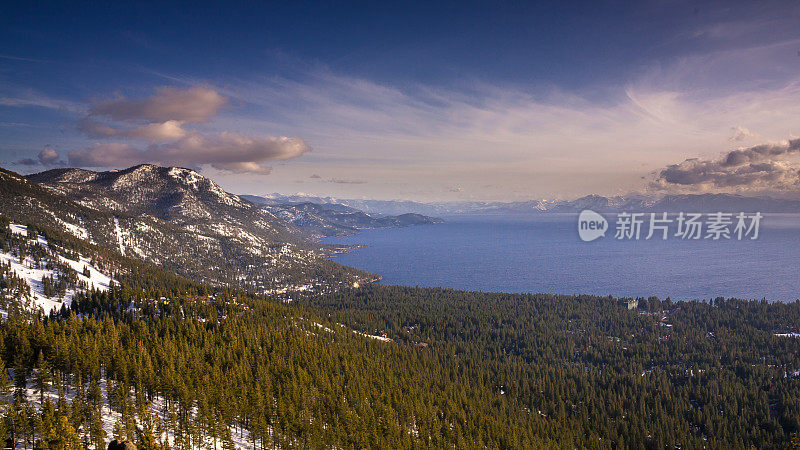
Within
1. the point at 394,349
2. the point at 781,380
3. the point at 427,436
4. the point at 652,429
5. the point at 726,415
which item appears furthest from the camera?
the point at 394,349

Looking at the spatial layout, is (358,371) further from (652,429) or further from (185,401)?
(652,429)

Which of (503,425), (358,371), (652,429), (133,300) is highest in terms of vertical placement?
(133,300)

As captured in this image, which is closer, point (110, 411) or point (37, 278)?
point (110, 411)

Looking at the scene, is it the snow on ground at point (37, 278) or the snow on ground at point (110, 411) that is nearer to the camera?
the snow on ground at point (110, 411)

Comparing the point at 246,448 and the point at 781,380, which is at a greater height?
the point at 246,448

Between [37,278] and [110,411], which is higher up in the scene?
[37,278]

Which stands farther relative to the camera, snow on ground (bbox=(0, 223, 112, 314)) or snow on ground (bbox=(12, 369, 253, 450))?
snow on ground (bbox=(0, 223, 112, 314))

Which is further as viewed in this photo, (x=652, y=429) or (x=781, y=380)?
(x=781, y=380)

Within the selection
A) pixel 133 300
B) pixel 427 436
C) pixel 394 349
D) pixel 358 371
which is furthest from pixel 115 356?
pixel 394 349

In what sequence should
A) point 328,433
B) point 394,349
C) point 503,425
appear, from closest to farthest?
point 328,433 < point 503,425 < point 394,349
